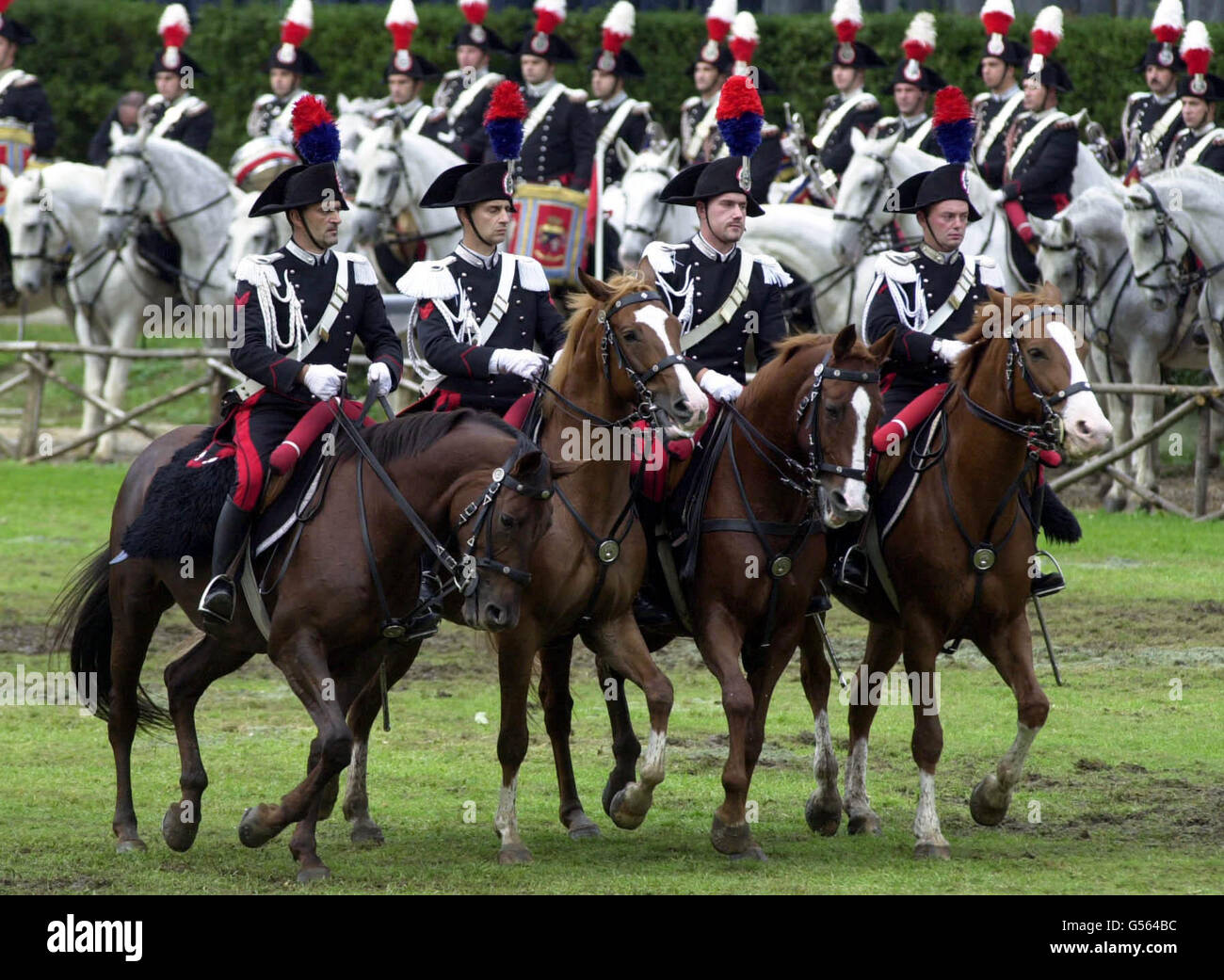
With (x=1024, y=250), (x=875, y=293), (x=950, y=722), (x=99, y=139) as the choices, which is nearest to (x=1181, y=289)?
(x=1024, y=250)

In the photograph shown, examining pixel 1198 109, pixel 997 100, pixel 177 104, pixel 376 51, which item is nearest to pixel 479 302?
pixel 997 100

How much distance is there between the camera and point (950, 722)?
10.9 meters

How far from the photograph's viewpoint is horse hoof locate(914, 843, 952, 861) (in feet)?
26.6

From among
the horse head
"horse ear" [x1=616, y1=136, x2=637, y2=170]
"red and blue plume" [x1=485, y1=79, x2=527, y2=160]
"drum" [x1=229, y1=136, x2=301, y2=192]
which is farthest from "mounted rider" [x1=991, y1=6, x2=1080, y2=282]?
"red and blue plume" [x1=485, y1=79, x2=527, y2=160]

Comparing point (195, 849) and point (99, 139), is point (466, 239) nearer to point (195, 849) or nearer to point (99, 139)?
point (195, 849)

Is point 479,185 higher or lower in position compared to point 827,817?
higher

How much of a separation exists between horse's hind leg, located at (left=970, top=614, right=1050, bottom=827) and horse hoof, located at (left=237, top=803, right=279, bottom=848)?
114 inches

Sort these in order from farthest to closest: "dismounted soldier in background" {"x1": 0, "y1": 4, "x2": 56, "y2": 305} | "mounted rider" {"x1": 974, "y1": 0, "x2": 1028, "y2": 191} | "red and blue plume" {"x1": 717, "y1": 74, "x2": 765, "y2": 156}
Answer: "dismounted soldier in background" {"x1": 0, "y1": 4, "x2": 56, "y2": 305} → "mounted rider" {"x1": 974, "y1": 0, "x2": 1028, "y2": 191} → "red and blue plume" {"x1": 717, "y1": 74, "x2": 765, "y2": 156}

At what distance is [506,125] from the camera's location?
9875mm

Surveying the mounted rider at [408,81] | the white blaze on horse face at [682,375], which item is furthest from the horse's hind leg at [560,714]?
the mounted rider at [408,81]

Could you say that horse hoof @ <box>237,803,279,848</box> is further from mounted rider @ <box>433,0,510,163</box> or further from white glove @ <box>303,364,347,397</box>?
mounted rider @ <box>433,0,510,163</box>

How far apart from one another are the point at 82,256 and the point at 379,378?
41.9ft

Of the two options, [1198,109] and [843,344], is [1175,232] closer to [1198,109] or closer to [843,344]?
[1198,109]

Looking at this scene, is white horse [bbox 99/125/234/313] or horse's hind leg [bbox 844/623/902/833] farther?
white horse [bbox 99/125/234/313]
